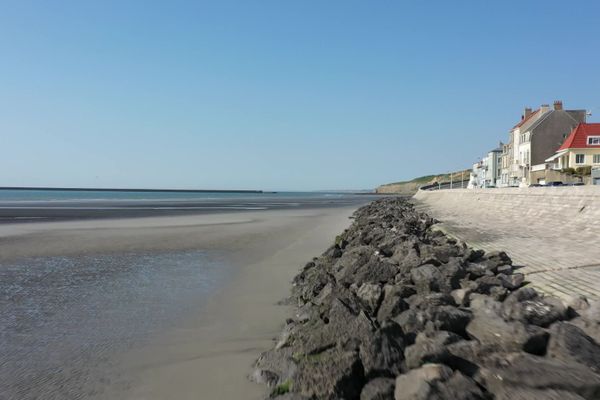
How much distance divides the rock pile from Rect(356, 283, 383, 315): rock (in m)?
0.01

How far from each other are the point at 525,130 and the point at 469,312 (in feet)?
182

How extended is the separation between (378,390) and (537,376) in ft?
3.91

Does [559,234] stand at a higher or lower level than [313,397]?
Result: higher

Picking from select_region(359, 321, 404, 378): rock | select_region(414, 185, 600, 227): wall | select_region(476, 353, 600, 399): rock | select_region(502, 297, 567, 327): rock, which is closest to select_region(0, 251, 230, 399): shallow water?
select_region(359, 321, 404, 378): rock

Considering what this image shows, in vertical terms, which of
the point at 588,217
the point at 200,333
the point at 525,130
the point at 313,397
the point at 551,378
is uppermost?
the point at 525,130

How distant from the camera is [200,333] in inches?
231

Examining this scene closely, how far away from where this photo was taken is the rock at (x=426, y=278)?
5.62m

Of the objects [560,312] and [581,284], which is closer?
[560,312]

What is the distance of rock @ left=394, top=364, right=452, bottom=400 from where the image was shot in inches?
120

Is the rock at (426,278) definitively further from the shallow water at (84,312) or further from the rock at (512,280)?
the shallow water at (84,312)

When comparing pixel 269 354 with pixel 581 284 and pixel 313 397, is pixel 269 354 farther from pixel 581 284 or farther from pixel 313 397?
pixel 581 284

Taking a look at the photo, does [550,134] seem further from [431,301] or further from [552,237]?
[431,301]

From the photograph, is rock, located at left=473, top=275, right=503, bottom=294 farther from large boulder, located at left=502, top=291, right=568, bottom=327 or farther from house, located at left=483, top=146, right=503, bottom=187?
house, located at left=483, top=146, right=503, bottom=187

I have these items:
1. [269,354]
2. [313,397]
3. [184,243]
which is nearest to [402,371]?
[313,397]
